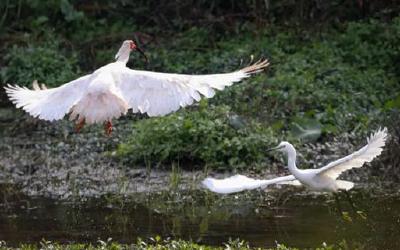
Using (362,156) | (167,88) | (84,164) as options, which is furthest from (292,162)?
(84,164)

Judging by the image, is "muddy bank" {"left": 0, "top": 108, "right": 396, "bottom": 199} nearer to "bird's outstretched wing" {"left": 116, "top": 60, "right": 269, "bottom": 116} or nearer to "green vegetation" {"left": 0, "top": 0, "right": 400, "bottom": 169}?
"green vegetation" {"left": 0, "top": 0, "right": 400, "bottom": 169}

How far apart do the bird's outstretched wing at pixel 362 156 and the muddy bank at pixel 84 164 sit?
198cm

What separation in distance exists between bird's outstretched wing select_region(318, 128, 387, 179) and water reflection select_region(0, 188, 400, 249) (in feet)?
1.59

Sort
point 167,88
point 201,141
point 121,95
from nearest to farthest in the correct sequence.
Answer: point 167,88, point 121,95, point 201,141

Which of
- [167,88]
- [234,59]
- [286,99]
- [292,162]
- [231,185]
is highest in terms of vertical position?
[234,59]

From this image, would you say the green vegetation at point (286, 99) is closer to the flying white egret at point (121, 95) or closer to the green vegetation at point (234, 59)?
the green vegetation at point (234, 59)

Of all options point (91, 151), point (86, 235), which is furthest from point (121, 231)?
point (91, 151)

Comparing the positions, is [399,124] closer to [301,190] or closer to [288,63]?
[301,190]

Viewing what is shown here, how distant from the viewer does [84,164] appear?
12.2 metres

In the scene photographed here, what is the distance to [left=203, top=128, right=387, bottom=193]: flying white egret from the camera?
8.40 meters

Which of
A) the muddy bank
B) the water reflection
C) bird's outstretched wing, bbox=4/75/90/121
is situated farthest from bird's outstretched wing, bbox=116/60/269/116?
the muddy bank

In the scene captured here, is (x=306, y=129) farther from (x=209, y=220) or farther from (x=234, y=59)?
(x=209, y=220)

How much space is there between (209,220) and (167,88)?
1.71 metres

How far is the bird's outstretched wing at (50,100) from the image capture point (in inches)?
340
